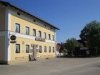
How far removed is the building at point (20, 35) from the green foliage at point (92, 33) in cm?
2210

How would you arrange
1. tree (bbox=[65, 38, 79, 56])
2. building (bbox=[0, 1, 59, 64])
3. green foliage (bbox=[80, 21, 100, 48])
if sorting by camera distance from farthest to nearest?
tree (bbox=[65, 38, 79, 56])
green foliage (bbox=[80, 21, 100, 48])
building (bbox=[0, 1, 59, 64])

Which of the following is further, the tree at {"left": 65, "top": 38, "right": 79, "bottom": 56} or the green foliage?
the tree at {"left": 65, "top": 38, "right": 79, "bottom": 56}

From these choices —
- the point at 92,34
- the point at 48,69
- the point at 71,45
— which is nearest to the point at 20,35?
the point at 48,69

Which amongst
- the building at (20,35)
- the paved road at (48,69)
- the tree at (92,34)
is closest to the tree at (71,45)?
the tree at (92,34)

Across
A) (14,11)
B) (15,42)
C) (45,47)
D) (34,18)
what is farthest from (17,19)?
(45,47)

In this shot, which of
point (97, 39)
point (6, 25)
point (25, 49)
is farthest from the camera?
point (97, 39)

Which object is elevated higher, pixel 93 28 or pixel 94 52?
pixel 93 28

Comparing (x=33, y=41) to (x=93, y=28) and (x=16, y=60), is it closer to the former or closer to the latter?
(x=16, y=60)

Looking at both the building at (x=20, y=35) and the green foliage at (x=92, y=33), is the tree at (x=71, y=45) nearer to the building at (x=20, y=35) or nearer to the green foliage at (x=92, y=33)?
the green foliage at (x=92, y=33)

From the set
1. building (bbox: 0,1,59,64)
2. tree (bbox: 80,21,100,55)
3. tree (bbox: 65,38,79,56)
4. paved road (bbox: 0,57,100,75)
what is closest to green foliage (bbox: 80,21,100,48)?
tree (bbox: 80,21,100,55)

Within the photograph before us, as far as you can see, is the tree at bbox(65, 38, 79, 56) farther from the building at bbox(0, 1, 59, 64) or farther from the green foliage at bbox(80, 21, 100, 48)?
the building at bbox(0, 1, 59, 64)

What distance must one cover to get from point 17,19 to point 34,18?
7.35 m

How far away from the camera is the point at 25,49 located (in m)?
37.3

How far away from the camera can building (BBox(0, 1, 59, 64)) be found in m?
31.4
